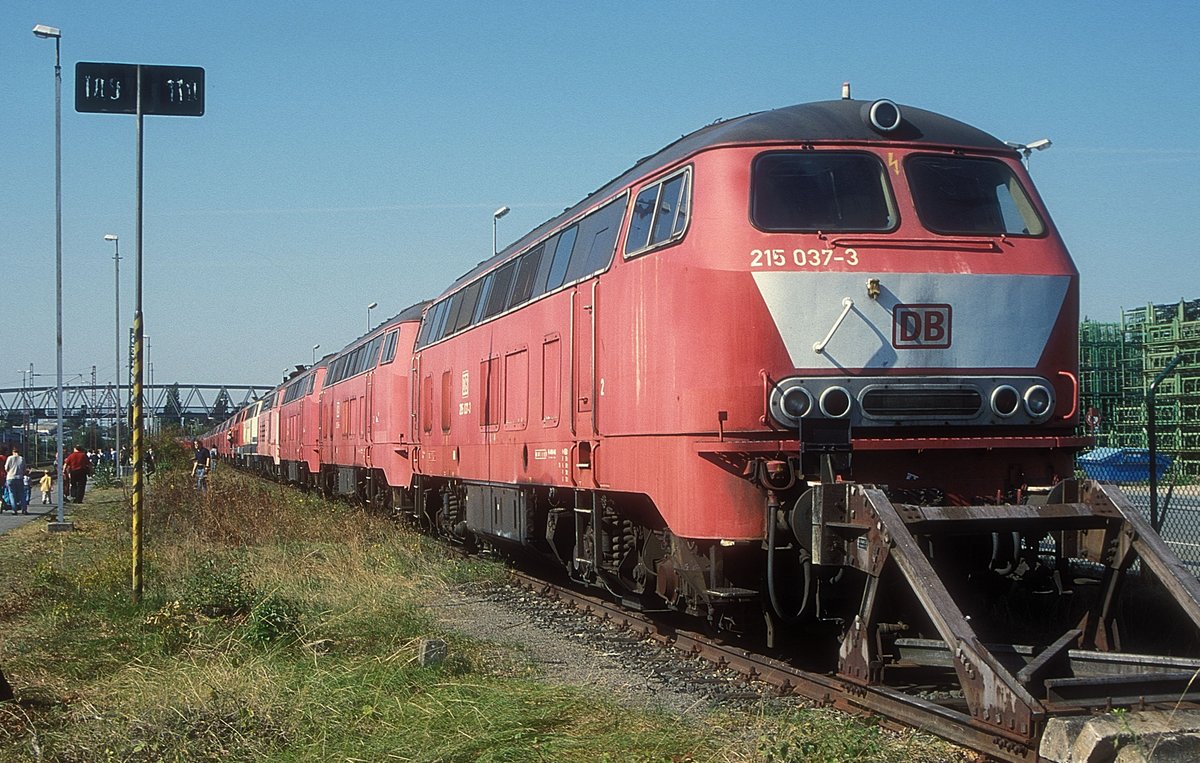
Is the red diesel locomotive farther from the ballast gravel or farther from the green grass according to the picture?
Result: the green grass

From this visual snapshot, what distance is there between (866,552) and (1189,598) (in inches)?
64.8

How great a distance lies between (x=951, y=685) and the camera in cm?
730

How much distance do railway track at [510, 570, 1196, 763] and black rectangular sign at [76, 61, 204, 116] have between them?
21.9 ft

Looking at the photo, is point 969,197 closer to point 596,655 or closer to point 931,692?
point 931,692

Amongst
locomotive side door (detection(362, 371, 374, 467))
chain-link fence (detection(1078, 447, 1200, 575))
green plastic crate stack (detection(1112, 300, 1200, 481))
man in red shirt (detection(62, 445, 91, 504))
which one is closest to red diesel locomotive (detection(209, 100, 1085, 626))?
chain-link fence (detection(1078, 447, 1200, 575))

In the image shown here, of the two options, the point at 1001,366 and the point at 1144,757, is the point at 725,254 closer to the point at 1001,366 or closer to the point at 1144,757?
the point at 1001,366

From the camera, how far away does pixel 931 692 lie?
290 inches

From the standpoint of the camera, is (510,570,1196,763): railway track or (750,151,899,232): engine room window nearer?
(510,570,1196,763): railway track

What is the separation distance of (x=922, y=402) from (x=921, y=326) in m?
0.48

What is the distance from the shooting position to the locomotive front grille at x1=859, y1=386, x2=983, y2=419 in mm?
7863

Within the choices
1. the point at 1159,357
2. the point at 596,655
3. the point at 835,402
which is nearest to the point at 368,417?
the point at 596,655

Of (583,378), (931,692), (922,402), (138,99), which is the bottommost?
(931,692)

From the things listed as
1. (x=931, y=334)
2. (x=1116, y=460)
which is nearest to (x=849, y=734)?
(x=931, y=334)

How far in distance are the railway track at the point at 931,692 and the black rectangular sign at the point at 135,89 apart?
263 inches
